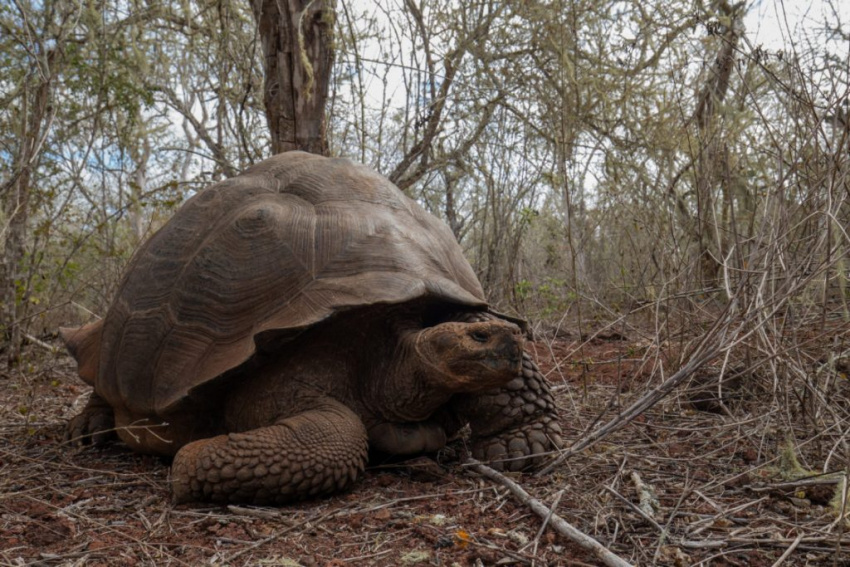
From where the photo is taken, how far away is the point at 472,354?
2.09m

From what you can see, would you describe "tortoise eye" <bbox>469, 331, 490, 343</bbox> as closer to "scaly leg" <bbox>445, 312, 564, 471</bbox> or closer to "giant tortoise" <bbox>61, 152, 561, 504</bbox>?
"giant tortoise" <bbox>61, 152, 561, 504</bbox>

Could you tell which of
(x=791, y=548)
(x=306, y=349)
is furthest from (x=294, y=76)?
(x=791, y=548)

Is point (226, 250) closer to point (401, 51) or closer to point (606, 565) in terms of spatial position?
point (606, 565)

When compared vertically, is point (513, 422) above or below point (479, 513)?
above

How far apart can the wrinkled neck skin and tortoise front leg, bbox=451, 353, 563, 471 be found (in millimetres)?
172

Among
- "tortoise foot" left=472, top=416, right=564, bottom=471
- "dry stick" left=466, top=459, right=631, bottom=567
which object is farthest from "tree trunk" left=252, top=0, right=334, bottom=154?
"dry stick" left=466, top=459, right=631, bottom=567

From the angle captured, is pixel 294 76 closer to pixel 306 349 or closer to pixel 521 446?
pixel 306 349

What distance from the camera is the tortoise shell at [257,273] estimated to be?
7.64 feet

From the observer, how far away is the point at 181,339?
2459 millimetres

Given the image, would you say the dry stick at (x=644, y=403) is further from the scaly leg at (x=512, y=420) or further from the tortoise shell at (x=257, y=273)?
the tortoise shell at (x=257, y=273)

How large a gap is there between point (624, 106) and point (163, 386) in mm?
4086

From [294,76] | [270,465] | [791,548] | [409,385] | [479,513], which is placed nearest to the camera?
[791,548]

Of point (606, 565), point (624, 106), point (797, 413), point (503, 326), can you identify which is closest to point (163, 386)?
point (503, 326)

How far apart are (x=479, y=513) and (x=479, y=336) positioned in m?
0.51
